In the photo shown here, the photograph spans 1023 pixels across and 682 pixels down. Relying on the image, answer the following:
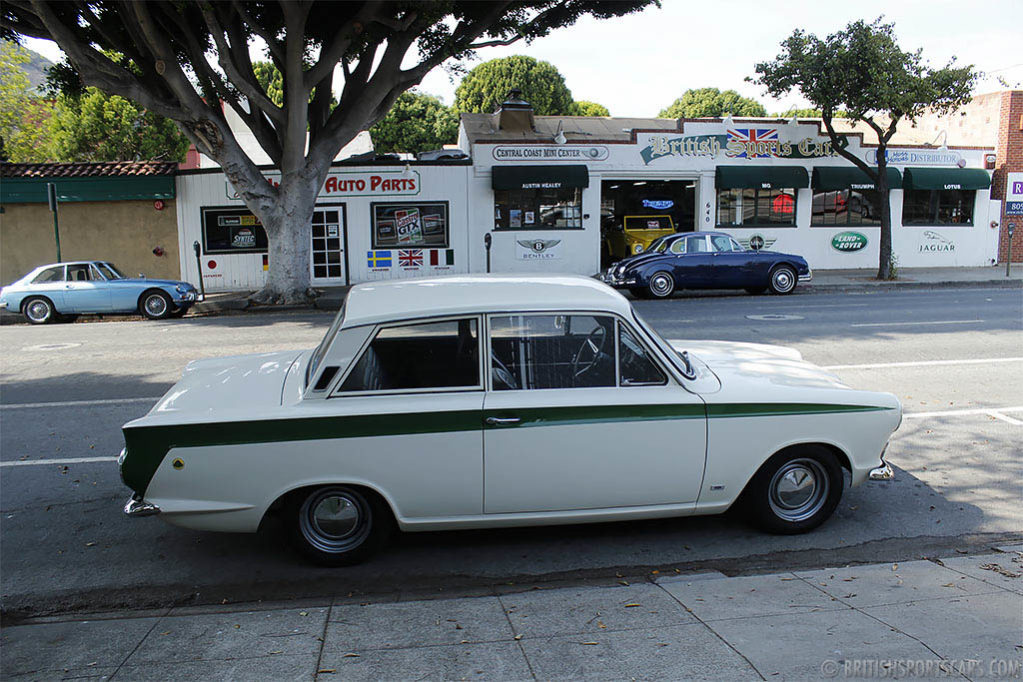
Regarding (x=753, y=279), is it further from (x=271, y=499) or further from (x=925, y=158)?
(x=271, y=499)

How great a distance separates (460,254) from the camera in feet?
76.5

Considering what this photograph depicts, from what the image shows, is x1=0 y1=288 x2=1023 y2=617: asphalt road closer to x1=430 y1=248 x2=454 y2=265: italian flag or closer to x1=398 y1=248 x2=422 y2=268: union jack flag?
x1=398 y1=248 x2=422 y2=268: union jack flag

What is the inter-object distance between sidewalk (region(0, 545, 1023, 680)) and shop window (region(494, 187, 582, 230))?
19794mm

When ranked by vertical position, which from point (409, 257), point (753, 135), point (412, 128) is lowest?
point (409, 257)

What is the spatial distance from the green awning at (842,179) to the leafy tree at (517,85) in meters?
32.6

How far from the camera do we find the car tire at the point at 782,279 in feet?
61.3

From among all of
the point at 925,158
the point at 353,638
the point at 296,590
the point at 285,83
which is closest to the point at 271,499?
the point at 296,590

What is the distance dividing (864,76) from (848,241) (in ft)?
20.0

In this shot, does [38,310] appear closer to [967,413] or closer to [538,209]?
[538,209]

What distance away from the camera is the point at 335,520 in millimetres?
4508

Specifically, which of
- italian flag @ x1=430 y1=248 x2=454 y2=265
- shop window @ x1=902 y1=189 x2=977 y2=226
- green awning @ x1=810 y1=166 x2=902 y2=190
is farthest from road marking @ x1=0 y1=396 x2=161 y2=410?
shop window @ x1=902 y1=189 x2=977 y2=226

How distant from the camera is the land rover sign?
25.4m

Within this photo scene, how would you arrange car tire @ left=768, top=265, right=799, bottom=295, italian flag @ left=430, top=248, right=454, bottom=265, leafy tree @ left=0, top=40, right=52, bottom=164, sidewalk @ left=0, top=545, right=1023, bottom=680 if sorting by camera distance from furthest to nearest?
1. leafy tree @ left=0, top=40, right=52, bottom=164
2. italian flag @ left=430, top=248, right=454, bottom=265
3. car tire @ left=768, top=265, right=799, bottom=295
4. sidewalk @ left=0, top=545, right=1023, bottom=680

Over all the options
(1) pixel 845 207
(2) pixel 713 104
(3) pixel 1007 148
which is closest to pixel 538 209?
(1) pixel 845 207
